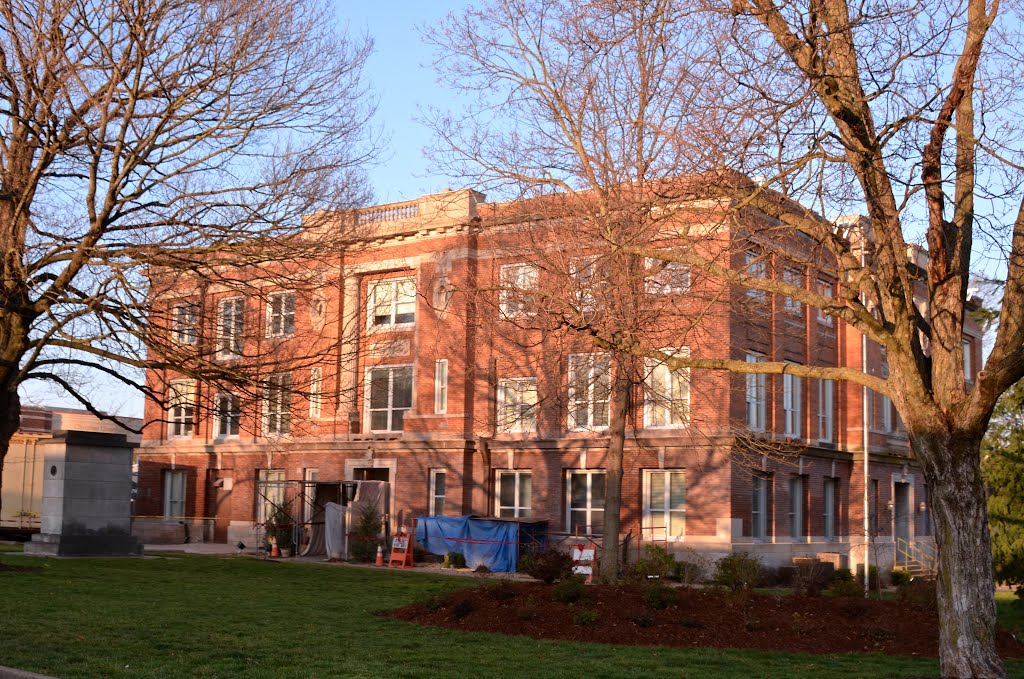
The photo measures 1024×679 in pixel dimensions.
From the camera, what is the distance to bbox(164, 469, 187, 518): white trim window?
145 feet

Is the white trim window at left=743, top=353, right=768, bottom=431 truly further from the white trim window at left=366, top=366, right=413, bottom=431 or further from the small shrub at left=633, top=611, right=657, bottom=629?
the small shrub at left=633, top=611, right=657, bottom=629

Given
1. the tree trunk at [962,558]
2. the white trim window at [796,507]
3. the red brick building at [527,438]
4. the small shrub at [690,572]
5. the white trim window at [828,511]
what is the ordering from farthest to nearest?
1. the white trim window at [828,511]
2. the white trim window at [796,507]
3. the red brick building at [527,438]
4. the small shrub at [690,572]
5. the tree trunk at [962,558]

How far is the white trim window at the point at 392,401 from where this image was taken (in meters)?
38.1

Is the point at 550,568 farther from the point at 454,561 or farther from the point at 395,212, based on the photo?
the point at 395,212

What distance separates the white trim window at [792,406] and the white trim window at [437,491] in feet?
36.9

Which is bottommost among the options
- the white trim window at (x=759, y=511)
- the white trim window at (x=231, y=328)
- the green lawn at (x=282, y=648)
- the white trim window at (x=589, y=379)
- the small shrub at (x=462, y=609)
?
the green lawn at (x=282, y=648)

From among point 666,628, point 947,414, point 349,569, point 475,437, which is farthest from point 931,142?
point 475,437

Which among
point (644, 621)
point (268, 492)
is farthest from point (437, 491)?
point (644, 621)

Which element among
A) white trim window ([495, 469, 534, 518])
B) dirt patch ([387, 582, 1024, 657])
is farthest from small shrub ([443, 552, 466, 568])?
dirt patch ([387, 582, 1024, 657])

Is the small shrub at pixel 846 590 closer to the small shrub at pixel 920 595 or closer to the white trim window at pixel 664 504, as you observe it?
the small shrub at pixel 920 595

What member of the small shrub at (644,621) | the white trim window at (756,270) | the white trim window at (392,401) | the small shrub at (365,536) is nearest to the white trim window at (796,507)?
the white trim window at (756,270)

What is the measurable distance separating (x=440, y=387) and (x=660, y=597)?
870 inches

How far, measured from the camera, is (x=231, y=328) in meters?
21.8

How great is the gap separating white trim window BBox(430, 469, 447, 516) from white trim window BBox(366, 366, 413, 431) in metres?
2.30
